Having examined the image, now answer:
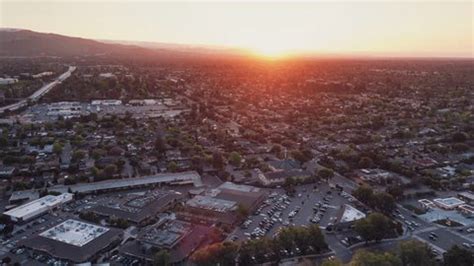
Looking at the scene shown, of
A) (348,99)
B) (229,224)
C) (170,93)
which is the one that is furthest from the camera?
(170,93)

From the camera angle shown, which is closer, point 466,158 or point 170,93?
point 466,158

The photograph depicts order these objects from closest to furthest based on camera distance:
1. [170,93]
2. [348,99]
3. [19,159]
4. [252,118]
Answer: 1. [19,159]
2. [252,118]
3. [348,99]
4. [170,93]

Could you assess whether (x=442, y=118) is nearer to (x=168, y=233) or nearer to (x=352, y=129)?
(x=352, y=129)

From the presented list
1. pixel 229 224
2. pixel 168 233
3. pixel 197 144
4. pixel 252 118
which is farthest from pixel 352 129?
pixel 168 233

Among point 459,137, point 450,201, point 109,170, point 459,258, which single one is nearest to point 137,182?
point 109,170

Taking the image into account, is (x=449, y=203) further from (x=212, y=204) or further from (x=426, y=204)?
(x=212, y=204)

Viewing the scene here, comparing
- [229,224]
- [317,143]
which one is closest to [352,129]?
[317,143]
